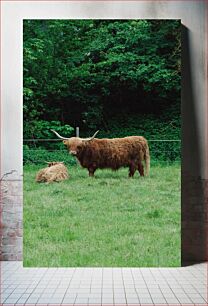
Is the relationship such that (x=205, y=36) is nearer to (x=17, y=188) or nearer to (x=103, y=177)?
(x=103, y=177)

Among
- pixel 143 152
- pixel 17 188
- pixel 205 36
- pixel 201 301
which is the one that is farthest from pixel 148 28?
pixel 201 301

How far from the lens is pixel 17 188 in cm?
549

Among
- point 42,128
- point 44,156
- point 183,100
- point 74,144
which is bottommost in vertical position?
point 44,156

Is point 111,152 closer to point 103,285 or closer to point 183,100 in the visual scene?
point 183,100

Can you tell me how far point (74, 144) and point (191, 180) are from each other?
3.87 ft

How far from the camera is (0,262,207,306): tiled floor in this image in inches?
169

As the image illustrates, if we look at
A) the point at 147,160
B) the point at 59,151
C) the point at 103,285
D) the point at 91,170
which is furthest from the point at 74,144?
the point at 103,285

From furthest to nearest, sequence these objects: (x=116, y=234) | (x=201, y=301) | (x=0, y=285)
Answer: (x=116, y=234)
(x=0, y=285)
(x=201, y=301)

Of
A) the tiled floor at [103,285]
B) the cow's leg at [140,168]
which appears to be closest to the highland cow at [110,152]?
the cow's leg at [140,168]

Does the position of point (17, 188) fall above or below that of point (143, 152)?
below

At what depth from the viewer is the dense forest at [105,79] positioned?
17.9 feet

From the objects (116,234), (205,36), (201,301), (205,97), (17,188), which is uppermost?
(205,36)

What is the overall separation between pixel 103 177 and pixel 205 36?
1.69 m

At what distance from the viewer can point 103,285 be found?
15.3 ft
